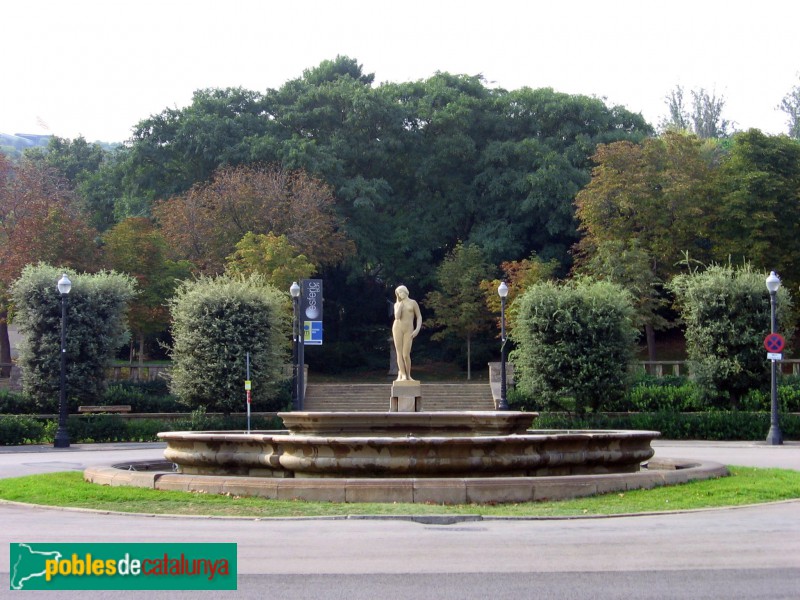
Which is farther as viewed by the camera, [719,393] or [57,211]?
[57,211]

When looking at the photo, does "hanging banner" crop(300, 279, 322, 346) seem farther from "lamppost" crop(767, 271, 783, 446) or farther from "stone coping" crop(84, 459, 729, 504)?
"stone coping" crop(84, 459, 729, 504)

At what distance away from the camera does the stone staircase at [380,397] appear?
4647 cm

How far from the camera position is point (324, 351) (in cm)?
5831

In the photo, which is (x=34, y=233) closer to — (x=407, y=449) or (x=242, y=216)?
(x=242, y=216)

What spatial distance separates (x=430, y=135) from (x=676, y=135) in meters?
15.3

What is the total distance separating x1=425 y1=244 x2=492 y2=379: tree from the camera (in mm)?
54531

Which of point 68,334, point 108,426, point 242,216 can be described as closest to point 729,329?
point 108,426

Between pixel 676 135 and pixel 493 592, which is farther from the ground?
pixel 676 135

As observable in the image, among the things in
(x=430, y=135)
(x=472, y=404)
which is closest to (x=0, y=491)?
(x=472, y=404)

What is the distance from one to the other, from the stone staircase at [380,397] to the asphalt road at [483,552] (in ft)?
103

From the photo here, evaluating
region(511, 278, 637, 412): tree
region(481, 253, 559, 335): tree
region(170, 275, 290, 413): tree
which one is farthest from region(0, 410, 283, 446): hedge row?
region(481, 253, 559, 335): tree

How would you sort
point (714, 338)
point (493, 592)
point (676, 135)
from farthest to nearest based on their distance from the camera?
point (676, 135) < point (714, 338) < point (493, 592)

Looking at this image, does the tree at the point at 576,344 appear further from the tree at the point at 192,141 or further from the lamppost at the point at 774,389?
the tree at the point at 192,141

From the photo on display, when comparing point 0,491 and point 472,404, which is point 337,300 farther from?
point 0,491
